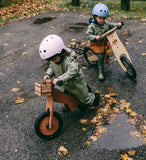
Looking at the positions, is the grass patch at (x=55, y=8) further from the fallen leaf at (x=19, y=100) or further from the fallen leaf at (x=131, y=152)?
the fallen leaf at (x=131, y=152)

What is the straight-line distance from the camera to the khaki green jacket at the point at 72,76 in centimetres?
293

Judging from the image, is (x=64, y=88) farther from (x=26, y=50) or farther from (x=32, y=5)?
(x=32, y=5)

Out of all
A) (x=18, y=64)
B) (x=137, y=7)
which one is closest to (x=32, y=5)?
(x=137, y=7)

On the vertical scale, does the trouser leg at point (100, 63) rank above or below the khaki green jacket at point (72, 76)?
below

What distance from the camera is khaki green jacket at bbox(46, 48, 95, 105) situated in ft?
9.62

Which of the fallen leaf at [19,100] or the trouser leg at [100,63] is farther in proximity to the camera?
the trouser leg at [100,63]

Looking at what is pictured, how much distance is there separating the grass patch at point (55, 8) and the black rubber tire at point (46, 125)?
654cm

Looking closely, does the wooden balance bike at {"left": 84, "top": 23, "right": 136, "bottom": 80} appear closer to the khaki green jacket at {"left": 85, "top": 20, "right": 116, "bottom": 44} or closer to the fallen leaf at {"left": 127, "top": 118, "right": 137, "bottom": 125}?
the khaki green jacket at {"left": 85, "top": 20, "right": 116, "bottom": 44}

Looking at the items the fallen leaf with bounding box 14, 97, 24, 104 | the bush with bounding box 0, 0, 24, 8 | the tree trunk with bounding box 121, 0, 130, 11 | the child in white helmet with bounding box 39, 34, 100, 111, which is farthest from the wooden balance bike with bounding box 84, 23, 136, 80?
the bush with bounding box 0, 0, 24, 8

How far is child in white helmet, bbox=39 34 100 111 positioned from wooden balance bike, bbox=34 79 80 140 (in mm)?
136

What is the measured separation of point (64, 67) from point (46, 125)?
2.90 ft

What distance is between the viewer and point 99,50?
14.4 ft

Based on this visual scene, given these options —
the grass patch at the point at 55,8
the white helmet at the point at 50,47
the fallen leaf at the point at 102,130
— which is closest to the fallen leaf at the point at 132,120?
the fallen leaf at the point at 102,130

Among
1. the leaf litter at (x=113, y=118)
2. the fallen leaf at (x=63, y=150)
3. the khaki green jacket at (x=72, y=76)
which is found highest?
the khaki green jacket at (x=72, y=76)
